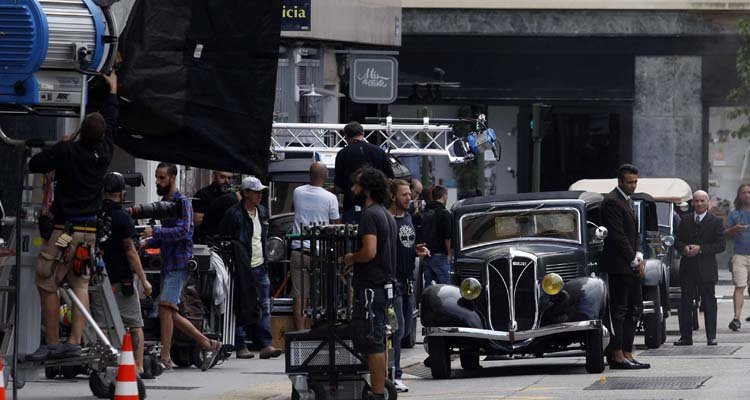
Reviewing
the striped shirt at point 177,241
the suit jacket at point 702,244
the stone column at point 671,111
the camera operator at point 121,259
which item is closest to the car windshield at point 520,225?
the striped shirt at point 177,241

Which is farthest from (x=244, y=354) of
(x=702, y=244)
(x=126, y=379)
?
(x=126, y=379)

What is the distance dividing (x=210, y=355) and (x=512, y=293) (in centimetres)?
297

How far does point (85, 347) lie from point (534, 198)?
652 centimetres

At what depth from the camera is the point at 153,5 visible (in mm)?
12719

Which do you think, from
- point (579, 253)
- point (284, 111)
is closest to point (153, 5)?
point (579, 253)

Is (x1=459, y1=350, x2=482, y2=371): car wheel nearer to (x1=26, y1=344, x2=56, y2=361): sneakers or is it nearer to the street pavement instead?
the street pavement

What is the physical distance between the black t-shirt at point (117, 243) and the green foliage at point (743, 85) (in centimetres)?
2466

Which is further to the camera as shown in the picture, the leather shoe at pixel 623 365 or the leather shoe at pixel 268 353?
the leather shoe at pixel 268 353

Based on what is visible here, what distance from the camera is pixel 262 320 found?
17.8 m

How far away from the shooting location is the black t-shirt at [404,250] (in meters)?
14.9

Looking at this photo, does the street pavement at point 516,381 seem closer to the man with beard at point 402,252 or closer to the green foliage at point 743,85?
the man with beard at point 402,252

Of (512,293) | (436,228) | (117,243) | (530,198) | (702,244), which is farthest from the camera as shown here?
(702,244)

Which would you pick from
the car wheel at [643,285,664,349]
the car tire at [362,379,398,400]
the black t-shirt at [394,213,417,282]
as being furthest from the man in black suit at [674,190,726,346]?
the car tire at [362,379,398,400]

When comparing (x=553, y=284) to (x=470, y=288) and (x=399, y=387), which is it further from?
(x=399, y=387)
